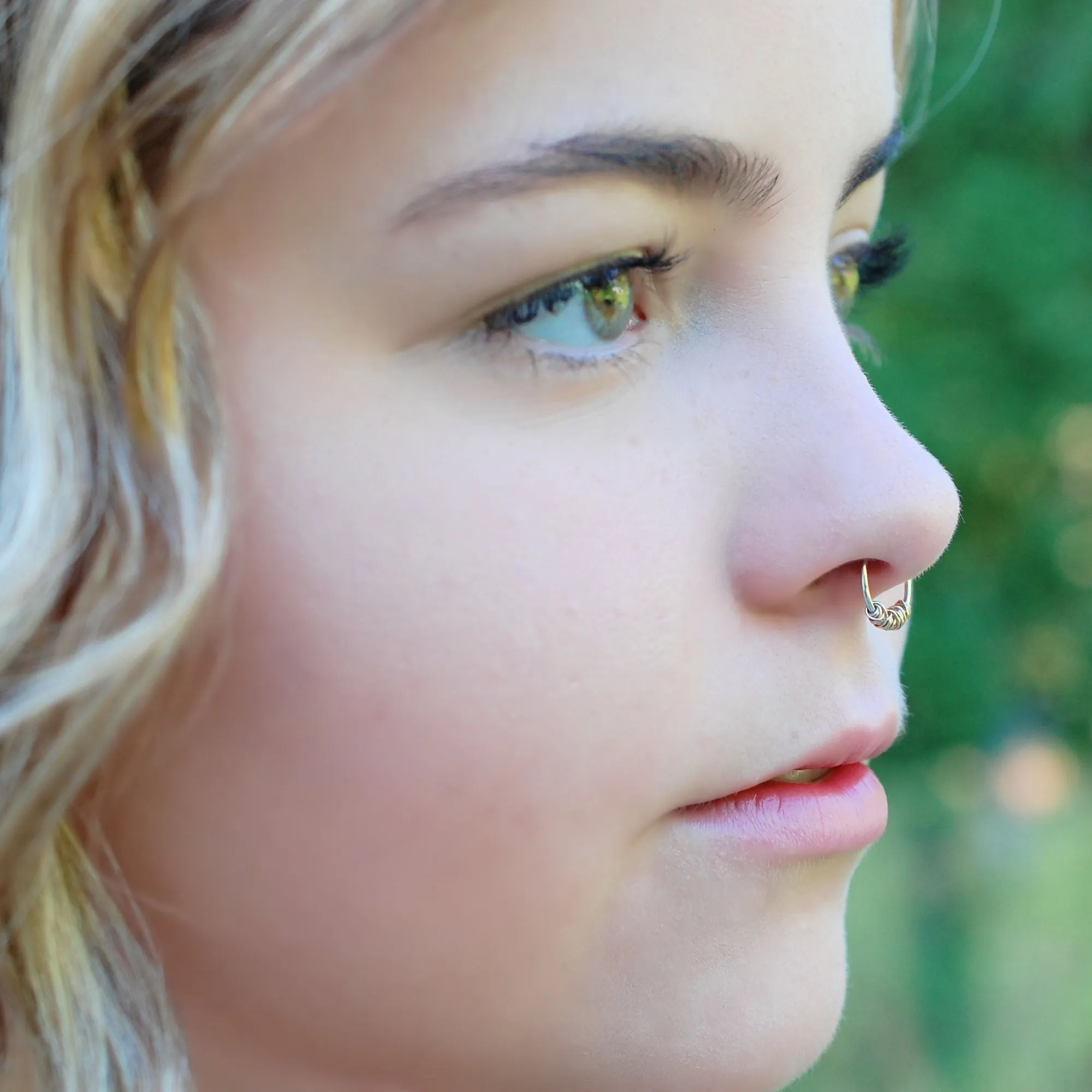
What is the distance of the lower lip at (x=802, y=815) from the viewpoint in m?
0.79

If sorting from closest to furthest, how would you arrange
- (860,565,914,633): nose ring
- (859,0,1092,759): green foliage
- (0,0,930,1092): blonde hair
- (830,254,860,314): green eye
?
(0,0,930,1092): blonde hair
(860,565,914,633): nose ring
(830,254,860,314): green eye
(859,0,1092,759): green foliage

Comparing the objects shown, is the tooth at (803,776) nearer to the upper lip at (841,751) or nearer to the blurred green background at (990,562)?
the upper lip at (841,751)

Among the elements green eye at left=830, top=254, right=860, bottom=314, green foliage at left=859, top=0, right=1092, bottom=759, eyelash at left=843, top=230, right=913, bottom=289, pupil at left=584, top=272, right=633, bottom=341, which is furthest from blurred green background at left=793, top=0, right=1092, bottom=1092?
pupil at left=584, top=272, right=633, bottom=341

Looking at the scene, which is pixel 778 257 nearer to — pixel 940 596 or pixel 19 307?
pixel 19 307

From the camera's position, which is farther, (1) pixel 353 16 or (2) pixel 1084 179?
(2) pixel 1084 179

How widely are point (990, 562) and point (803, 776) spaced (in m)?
1.86

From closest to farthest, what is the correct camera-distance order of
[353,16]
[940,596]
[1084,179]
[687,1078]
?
[353,16] → [687,1078] → [1084,179] → [940,596]

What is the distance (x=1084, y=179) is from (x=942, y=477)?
1.73 m

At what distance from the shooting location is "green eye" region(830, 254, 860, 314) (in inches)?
44.4

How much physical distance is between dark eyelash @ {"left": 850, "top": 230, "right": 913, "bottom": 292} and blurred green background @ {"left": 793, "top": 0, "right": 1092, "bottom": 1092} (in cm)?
95

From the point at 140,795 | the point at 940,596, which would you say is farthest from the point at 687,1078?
the point at 940,596

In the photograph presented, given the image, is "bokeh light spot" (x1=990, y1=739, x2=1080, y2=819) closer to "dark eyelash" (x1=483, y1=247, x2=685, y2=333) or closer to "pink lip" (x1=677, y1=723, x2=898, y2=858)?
"pink lip" (x1=677, y1=723, x2=898, y2=858)

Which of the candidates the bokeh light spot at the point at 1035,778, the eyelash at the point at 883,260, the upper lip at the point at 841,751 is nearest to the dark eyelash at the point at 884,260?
the eyelash at the point at 883,260

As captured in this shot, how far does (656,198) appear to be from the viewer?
763 mm
